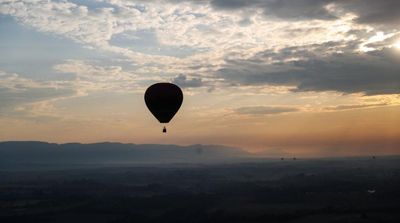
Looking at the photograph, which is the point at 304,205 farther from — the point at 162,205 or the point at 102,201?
the point at 102,201

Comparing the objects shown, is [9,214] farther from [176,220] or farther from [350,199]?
[350,199]

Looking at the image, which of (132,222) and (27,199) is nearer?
(132,222)

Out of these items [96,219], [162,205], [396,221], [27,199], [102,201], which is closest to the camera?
[396,221]

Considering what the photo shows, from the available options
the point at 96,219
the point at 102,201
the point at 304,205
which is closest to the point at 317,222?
the point at 304,205

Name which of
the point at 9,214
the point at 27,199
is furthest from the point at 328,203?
the point at 27,199

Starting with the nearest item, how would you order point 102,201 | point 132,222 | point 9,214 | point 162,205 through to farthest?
1. point 132,222
2. point 9,214
3. point 162,205
4. point 102,201
